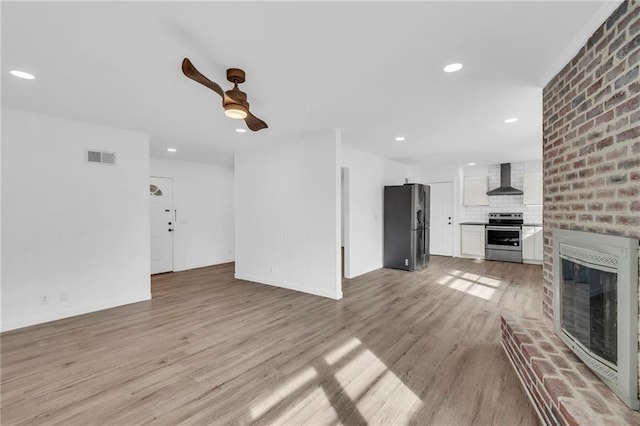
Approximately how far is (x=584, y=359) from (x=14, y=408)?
12.4 ft

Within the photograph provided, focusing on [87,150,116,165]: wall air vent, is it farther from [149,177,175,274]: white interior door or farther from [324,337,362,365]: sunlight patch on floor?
[324,337,362,365]: sunlight patch on floor

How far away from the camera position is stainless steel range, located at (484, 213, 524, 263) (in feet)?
21.8

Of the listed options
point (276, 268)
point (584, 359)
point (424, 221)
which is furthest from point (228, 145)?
point (584, 359)

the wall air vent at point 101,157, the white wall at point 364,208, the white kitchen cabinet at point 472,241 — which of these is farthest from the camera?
the white kitchen cabinet at point 472,241

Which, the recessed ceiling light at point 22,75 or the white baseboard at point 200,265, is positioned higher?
the recessed ceiling light at point 22,75

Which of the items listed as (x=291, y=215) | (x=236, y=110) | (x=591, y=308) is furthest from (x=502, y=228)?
(x=236, y=110)

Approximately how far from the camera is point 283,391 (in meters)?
2.03

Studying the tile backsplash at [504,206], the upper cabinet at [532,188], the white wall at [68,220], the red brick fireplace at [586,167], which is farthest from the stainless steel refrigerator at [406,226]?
the white wall at [68,220]

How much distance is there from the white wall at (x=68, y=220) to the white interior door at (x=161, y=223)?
1946 millimetres

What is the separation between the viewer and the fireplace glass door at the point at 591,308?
1515 millimetres

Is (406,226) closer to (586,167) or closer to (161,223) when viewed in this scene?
(586,167)

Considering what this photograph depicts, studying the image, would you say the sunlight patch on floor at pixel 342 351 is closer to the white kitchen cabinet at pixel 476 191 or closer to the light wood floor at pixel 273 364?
the light wood floor at pixel 273 364

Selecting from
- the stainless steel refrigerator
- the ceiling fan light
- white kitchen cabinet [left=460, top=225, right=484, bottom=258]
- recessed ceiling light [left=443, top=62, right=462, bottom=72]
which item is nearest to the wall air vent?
the ceiling fan light

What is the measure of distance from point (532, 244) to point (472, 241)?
126 centimetres
